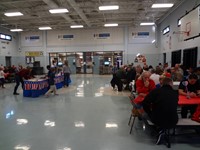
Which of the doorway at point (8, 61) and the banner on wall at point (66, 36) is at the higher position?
the banner on wall at point (66, 36)

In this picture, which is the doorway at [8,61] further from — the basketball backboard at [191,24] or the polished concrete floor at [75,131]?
the basketball backboard at [191,24]

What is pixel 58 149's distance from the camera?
2902mm

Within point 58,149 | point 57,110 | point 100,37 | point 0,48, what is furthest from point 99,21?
point 58,149

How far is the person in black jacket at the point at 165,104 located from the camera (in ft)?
9.12

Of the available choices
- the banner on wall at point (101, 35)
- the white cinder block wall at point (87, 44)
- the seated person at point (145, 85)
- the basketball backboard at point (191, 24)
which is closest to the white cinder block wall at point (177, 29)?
the basketball backboard at point (191, 24)

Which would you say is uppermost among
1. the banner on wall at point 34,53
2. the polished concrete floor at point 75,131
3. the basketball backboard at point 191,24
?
the basketball backboard at point 191,24

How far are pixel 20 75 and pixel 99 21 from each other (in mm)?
10096

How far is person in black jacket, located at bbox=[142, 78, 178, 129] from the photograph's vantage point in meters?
2.78

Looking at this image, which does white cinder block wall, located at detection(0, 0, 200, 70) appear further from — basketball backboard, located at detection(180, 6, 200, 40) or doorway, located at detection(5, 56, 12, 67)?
basketball backboard, located at detection(180, 6, 200, 40)

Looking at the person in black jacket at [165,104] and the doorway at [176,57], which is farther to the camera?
the doorway at [176,57]

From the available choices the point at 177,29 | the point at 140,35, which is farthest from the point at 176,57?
the point at 140,35

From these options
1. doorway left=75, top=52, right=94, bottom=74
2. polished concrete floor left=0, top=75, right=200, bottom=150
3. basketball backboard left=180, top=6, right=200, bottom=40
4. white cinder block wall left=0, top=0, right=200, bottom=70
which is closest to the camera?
polished concrete floor left=0, top=75, right=200, bottom=150

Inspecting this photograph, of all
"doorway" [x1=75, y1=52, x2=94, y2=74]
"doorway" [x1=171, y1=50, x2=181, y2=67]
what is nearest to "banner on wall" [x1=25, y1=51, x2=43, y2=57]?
"doorway" [x1=75, y1=52, x2=94, y2=74]

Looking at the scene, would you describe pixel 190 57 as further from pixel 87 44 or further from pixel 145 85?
pixel 87 44
